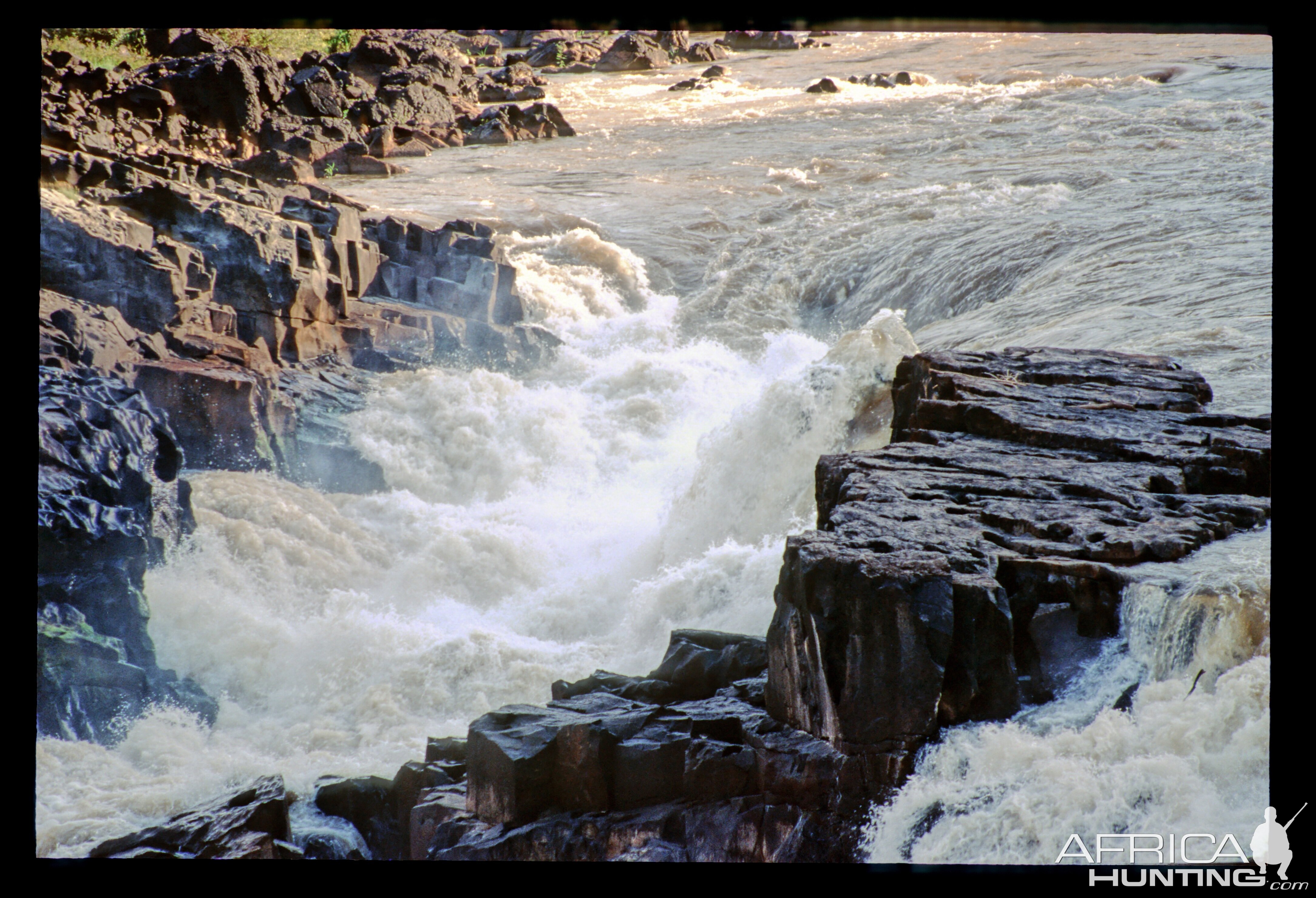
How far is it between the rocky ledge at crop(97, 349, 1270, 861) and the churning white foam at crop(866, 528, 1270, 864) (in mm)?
86

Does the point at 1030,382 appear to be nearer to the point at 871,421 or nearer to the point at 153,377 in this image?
the point at 871,421

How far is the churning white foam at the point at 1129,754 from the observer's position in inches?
130

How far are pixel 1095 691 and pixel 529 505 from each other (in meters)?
6.41

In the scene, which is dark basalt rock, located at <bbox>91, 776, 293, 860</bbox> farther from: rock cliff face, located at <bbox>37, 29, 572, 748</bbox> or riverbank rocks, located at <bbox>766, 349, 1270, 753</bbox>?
riverbank rocks, located at <bbox>766, 349, 1270, 753</bbox>

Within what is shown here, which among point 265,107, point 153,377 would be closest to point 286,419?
point 153,377

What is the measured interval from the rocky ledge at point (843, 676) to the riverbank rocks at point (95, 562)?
1246 mm

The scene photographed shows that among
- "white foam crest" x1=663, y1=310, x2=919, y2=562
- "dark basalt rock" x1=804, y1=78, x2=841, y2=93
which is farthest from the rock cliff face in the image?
"white foam crest" x1=663, y1=310, x2=919, y2=562

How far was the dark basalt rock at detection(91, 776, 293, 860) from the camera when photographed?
165 inches

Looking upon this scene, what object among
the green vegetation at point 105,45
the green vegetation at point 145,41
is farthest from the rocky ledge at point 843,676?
the green vegetation at point 105,45

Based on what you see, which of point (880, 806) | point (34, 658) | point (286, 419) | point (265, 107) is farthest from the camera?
point (265, 107)

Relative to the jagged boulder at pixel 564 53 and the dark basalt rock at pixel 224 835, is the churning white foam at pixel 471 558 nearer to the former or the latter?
the dark basalt rock at pixel 224 835

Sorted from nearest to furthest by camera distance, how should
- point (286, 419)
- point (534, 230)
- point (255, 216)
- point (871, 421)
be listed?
point (871, 421) → point (286, 419) → point (255, 216) → point (534, 230)

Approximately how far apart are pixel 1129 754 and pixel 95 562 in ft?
17.1

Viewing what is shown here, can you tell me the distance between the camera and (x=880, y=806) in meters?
3.46
